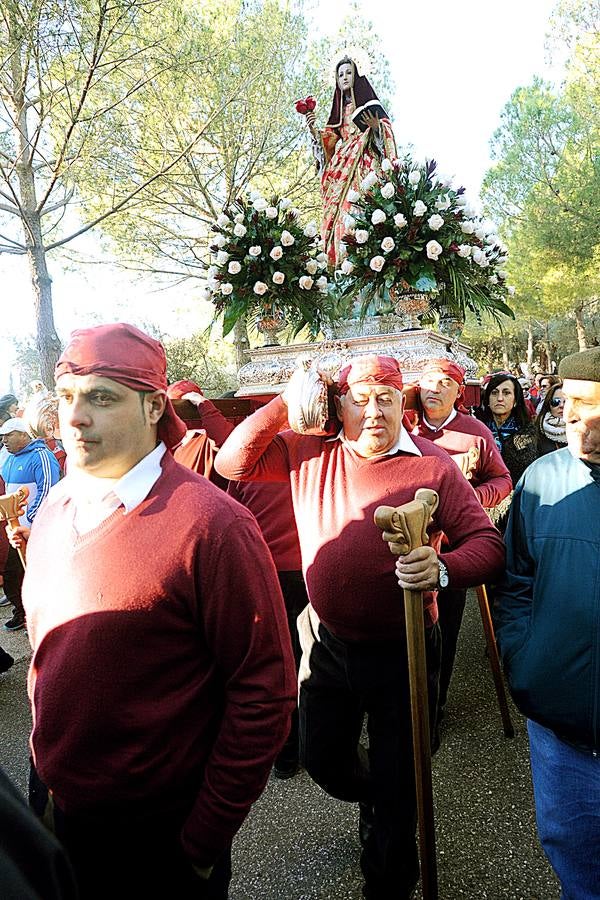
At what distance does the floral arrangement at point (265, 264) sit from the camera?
4.82 m

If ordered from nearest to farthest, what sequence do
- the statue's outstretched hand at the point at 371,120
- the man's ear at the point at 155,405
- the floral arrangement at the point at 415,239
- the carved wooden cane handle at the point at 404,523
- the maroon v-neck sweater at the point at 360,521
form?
the man's ear at the point at 155,405
the carved wooden cane handle at the point at 404,523
the maroon v-neck sweater at the point at 360,521
the floral arrangement at the point at 415,239
the statue's outstretched hand at the point at 371,120

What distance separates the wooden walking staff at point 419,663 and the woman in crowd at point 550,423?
3392mm

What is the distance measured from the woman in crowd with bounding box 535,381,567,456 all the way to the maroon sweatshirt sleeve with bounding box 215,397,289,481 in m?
3.27

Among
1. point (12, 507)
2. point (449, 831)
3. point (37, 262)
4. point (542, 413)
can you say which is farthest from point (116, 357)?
point (37, 262)

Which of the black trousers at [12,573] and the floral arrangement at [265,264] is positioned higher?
the floral arrangement at [265,264]

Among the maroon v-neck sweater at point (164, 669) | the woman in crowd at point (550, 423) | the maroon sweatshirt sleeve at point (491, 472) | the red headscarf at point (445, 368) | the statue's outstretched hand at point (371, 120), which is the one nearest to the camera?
the maroon v-neck sweater at point (164, 669)

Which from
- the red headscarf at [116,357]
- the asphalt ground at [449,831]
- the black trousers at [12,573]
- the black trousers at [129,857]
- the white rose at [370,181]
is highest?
the white rose at [370,181]

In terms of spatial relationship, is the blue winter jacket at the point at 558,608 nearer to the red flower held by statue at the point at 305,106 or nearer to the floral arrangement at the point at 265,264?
the floral arrangement at the point at 265,264

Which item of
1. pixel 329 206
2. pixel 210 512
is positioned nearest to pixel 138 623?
pixel 210 512

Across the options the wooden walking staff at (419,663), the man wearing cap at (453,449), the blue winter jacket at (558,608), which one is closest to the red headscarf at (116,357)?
the wooden walking staff at (419,663)

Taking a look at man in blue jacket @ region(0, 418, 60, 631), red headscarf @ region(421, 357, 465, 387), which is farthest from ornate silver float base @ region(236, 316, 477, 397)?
man in blue jacket @ region(0, 418, 60, 631)

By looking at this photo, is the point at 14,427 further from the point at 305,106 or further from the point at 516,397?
the point at 305,106

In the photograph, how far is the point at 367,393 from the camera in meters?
2.03

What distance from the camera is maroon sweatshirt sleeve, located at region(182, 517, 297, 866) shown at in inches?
49.3
